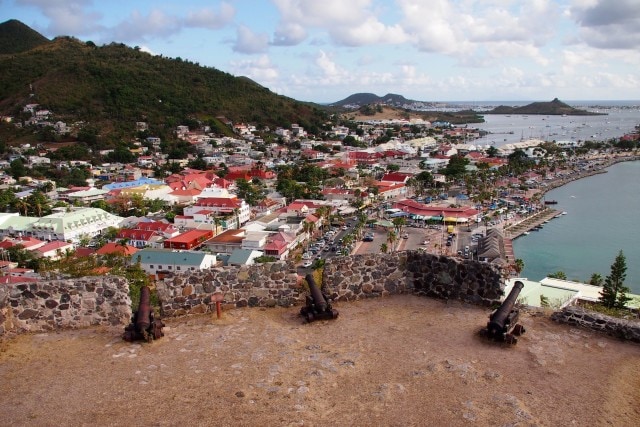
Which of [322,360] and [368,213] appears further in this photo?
[368,213]

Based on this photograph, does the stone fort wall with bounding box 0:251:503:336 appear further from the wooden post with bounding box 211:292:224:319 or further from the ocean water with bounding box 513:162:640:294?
the ocean water with bounding box 513:162:640:294

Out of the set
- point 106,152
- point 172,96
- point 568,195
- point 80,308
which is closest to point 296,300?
point 80,308

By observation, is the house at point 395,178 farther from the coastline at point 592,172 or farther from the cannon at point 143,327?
the cannon at point 143,327

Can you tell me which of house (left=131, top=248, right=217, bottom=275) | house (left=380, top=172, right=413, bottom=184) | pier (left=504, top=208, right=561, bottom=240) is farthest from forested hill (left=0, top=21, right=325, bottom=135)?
pier (left=504, top=208, right=561, bottom=240)

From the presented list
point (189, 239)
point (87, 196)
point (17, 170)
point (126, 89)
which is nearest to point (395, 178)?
point (189, 239)

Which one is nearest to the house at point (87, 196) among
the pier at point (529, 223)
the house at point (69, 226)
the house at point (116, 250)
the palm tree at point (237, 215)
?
the house at point (69, 226)

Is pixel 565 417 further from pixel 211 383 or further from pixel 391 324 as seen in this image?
pixel 211 383

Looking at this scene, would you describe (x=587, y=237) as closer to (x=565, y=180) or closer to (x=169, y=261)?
(x=565, y=180)
